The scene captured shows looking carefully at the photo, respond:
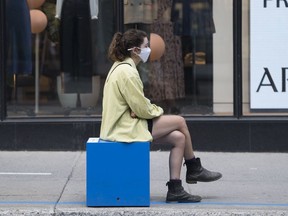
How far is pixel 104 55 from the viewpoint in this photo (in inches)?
428

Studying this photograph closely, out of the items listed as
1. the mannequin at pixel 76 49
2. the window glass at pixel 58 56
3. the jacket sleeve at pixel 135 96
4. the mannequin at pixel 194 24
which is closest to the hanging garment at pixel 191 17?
the mannequin at pixel 194 24

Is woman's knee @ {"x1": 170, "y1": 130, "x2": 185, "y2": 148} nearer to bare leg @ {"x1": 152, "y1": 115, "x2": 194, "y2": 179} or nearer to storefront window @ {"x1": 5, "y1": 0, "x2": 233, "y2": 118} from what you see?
bare leg @ {"x1": 152, "y1": 115, "x2": 194, "y2": 179}

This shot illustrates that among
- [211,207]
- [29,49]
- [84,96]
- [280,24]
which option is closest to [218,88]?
[280,24]

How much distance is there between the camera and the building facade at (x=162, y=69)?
10.6 meters

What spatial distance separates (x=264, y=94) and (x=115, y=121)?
12.6 feet

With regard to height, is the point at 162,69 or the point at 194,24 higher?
the point at 194,24

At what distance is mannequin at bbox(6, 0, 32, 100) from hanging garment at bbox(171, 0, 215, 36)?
2054mm

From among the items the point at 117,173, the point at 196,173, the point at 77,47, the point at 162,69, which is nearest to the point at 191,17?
the point at 162,69

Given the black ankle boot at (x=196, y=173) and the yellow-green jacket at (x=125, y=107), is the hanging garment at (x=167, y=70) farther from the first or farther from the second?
→ the yellow-green jacket at (x=125, y=107)

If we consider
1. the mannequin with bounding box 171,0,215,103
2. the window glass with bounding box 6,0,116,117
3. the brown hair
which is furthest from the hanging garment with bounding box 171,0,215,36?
the brown hair

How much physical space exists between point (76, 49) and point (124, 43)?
357 cm

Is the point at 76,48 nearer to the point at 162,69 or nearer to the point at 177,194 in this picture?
the point at 162,69

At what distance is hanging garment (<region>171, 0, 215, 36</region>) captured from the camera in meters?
10.8

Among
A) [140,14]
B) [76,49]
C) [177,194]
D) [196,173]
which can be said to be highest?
[140,14]
